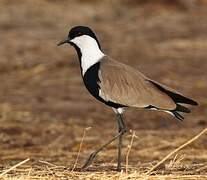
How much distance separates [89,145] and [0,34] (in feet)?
28.5

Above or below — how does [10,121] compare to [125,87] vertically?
below

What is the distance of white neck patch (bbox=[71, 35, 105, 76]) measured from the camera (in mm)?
6324

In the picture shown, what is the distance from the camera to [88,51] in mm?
6359

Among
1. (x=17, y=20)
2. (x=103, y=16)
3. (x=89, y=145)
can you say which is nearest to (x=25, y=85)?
(x=89, y=145)

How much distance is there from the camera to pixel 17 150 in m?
9.02

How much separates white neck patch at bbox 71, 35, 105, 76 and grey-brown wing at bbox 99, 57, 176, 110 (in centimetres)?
9

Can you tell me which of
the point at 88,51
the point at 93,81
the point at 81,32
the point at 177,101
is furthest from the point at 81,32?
the point at 177,101

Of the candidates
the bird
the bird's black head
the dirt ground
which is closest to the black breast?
the bird

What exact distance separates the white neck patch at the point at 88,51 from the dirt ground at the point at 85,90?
777mm

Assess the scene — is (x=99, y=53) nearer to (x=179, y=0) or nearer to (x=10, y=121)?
(x=10, y=121)

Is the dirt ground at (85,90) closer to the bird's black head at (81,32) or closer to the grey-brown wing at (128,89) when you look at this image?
the grey-brown wing at (128,89)

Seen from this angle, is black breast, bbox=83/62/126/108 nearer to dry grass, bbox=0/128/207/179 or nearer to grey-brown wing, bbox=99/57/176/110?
grey-brown wing, bbox=99/57/176/110

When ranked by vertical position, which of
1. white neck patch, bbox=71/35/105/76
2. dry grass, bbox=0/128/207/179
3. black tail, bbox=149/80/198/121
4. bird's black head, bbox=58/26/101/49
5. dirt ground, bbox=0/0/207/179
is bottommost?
dirt ground, bbox=0/0/207/179

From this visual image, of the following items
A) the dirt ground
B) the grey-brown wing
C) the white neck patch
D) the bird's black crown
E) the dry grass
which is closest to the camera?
the dry grass
